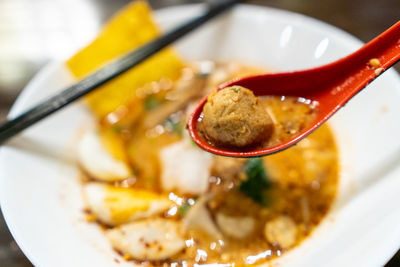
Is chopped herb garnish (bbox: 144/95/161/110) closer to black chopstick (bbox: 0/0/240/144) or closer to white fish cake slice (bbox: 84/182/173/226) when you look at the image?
black chopstick (bbox: 0/0/240/144)

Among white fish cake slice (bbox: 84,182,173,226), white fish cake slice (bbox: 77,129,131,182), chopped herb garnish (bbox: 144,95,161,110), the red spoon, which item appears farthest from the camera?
chopped herb garnish (bbox: 144,95,161,110)

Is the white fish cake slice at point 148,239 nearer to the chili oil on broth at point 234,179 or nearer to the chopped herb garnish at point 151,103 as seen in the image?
the chili oil on broth at point 234,179

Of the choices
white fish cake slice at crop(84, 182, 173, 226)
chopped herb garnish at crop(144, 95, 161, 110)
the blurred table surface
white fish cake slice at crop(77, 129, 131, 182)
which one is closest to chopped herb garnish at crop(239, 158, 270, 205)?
white fish cake slice at crop(84, 182, 173, 226)

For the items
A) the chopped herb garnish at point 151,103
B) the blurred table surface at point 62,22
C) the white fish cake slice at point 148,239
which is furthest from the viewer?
the blurred table surface at point 62,22

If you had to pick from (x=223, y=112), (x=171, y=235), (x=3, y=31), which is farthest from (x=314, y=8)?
(x=3, y=31)

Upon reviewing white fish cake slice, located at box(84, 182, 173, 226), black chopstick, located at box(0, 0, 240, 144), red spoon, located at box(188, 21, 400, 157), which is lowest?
white fish cake slice, located at box(84, 182, 173, 226)

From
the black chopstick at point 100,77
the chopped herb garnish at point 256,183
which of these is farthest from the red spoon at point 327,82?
the black chopstick at point 100,77
